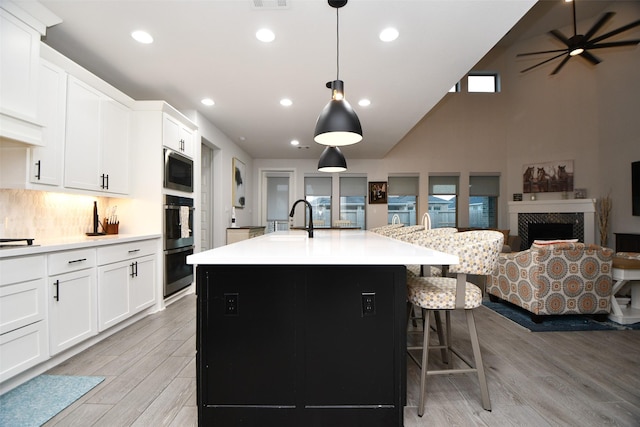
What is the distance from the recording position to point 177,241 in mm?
3885

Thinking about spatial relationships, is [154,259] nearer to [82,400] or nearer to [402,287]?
[82,400]

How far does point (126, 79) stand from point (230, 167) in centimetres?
277

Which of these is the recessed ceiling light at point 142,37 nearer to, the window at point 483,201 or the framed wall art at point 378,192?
the framed wall art at point 378,192

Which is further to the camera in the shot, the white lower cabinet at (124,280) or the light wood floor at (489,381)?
the white lower cabinet at (124,280)

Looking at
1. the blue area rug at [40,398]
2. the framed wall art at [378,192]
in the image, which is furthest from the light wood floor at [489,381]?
the framed wall art at [378,192]

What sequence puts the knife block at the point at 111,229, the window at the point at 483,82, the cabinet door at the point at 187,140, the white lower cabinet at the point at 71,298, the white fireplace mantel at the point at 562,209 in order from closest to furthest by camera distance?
the white lower cabinet at the point at 71,298
the knife block at the point at 111,229
the cabinet door at the point at 187,140
the white fireplace mantel at the point at 562,209
the window at the point at 483,82

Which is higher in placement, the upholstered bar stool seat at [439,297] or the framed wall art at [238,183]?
the framed wall art at [238,183]

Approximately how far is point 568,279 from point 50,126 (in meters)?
4.84

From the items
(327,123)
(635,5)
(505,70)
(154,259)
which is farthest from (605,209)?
(154,259)

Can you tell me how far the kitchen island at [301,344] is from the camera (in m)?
1.50

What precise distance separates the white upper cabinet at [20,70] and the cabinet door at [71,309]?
3.40 feet

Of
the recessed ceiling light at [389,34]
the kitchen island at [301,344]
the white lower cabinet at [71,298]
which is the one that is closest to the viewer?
the kitchen island at [301,344]

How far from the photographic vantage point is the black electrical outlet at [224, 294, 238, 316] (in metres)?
1.51

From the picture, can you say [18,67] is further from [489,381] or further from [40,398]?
[489,381]
